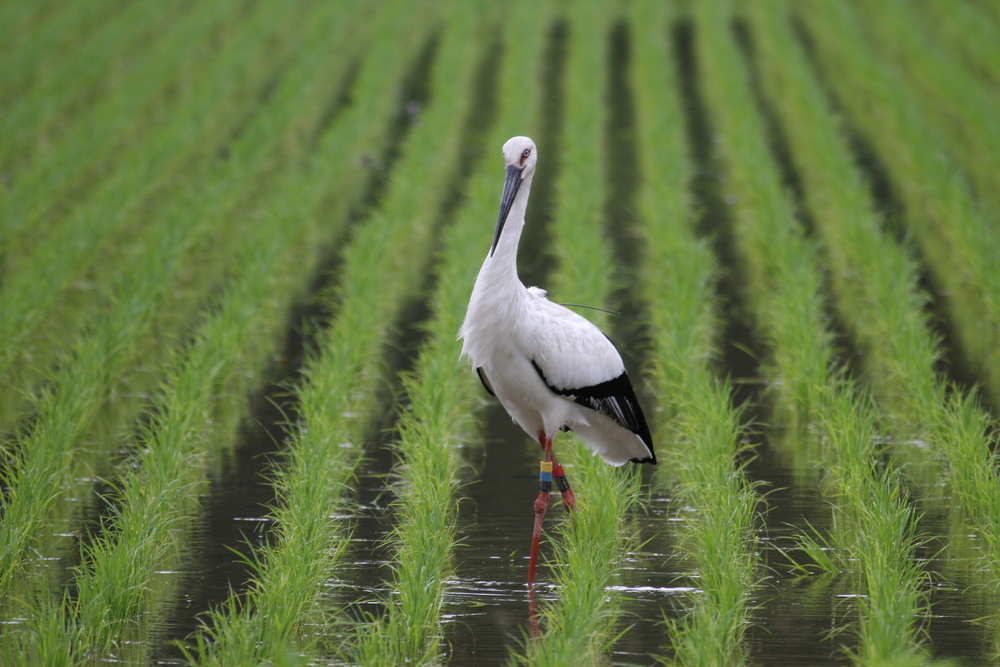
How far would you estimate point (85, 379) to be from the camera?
6082mm

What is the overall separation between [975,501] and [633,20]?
16953 mm

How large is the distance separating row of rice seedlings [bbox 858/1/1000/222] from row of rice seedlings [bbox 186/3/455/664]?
476cm

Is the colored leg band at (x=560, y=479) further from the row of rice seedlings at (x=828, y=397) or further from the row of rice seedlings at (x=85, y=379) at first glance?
the row of rice seedlings at (x=85, y=379)

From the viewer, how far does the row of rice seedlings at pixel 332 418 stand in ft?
12.6

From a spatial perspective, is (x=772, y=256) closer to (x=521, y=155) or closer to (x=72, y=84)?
(x=521, y=155)

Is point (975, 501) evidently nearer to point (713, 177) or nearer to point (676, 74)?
point (713, 177)

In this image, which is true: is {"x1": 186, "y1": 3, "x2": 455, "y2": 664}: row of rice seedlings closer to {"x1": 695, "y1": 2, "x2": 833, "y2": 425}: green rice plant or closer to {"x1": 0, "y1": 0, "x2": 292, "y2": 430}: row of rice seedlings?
{"x1": 0, "y1": 0, "x2": 292, "y2": 430}: row of rice seedlings

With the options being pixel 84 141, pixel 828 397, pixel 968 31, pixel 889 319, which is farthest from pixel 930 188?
pixel 968 31

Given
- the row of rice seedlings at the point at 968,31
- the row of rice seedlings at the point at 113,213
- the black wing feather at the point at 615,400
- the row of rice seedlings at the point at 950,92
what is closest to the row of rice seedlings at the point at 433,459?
the black wing feather at the point at 615,400

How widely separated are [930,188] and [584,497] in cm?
653

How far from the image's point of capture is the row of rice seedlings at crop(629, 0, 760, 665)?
13.1 feet

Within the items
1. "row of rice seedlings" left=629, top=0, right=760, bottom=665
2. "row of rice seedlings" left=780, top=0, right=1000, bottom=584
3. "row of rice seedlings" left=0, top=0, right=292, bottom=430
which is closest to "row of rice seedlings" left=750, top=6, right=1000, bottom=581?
"row of rice seedlings" left=780, top=0, right=1000, bottom=584

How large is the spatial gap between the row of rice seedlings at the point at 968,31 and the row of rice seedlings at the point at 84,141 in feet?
33.6

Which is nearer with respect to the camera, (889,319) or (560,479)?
(560,479)
